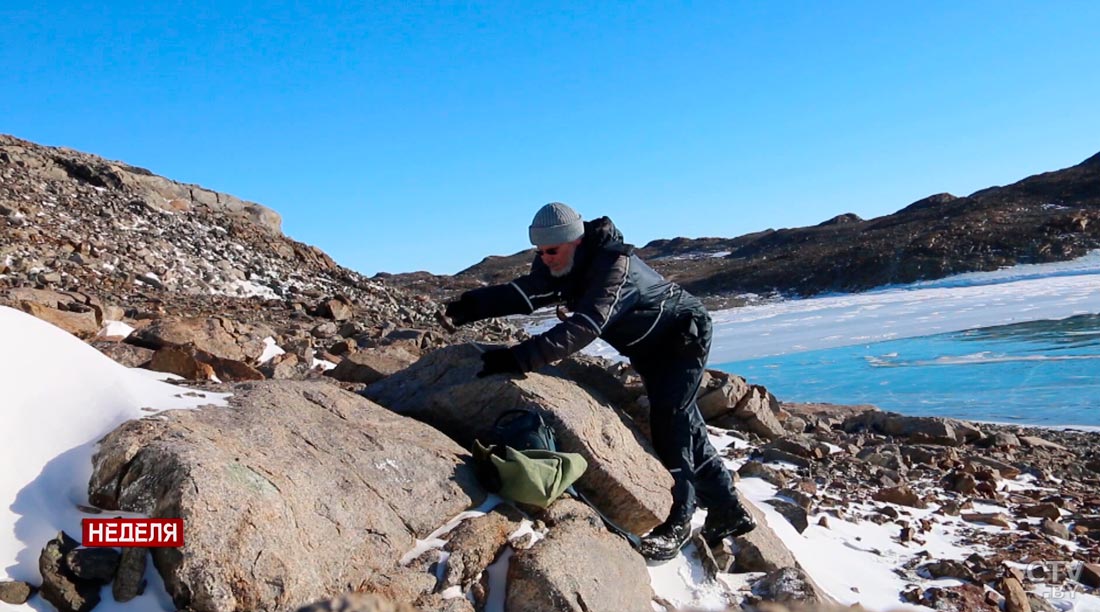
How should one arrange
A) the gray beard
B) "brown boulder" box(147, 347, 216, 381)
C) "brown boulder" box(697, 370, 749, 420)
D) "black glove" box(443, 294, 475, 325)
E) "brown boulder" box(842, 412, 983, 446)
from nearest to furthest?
the gray beard, "black glove" box(443, 294, 475, 325), "brown boulder" box(147, 347, 216, 381), "brown boulder" box(697, 370, 749, 420), "brown boulder" box(842, 412, 983, 446)

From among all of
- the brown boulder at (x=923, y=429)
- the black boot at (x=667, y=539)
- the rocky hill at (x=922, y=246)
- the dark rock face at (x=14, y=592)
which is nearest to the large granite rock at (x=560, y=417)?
the black boot at (x=667, y=539)

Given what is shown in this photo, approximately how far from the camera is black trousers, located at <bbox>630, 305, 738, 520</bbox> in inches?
165

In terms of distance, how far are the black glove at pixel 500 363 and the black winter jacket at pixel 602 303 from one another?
0.23ft

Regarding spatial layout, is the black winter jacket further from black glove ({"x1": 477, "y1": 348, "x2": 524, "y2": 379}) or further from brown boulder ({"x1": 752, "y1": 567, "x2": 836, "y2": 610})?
brown boulder ({"x1": 752, "y1": 567, "x2": 836, "y2": 610})

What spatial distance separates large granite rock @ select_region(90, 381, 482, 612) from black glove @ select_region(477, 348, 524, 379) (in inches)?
21.8

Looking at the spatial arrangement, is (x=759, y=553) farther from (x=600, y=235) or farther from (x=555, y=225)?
(x=555, y=225)

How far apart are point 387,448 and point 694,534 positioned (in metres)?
1.67

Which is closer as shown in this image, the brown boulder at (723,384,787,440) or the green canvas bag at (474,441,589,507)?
the green canvas bag at (474,441,589,507)

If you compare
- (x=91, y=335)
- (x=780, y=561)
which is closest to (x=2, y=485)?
(x=780, y=561)

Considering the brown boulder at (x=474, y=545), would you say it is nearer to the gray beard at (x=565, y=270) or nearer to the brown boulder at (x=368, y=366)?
the gray beard at (x=565, y=270)

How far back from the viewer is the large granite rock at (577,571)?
293 centimetres

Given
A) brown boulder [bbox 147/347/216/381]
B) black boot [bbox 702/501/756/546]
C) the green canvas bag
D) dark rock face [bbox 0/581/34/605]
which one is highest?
brown boulder [bbox 147/347/216/381]

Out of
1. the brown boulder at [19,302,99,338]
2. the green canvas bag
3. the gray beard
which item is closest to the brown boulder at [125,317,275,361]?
the brown boulder at [19,302,99,338]

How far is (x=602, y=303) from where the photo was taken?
3.79m
